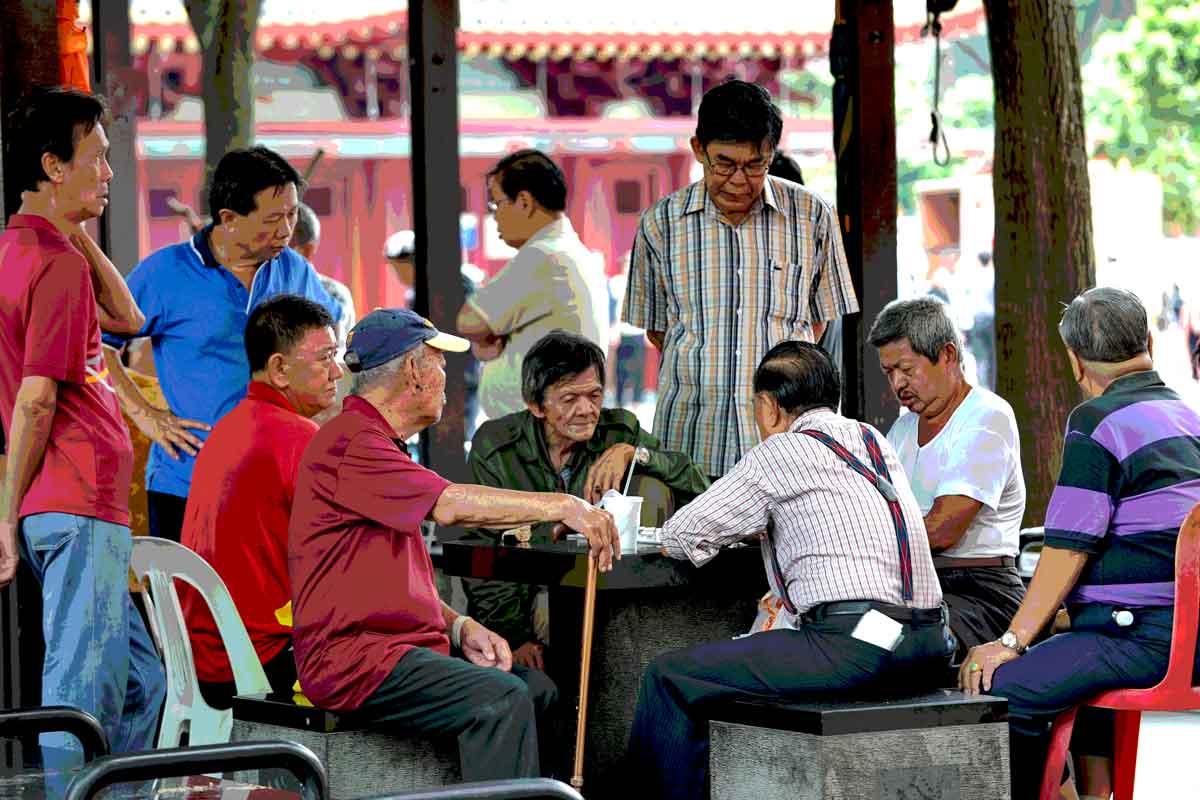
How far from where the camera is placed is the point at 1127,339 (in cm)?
539

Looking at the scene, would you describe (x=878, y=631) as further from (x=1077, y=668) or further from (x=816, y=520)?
(x=1077, y=668)

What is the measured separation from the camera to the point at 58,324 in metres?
5.20

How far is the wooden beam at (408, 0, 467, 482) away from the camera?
24.1ft

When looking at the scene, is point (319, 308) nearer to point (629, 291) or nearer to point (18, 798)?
point (629, 291)

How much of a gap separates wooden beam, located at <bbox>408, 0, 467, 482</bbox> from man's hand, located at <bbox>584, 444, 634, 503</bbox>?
1555 millimetres

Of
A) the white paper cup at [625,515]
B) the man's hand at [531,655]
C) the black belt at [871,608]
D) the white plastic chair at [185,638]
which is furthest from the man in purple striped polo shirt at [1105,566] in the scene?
the white plastic chair at [185,638]

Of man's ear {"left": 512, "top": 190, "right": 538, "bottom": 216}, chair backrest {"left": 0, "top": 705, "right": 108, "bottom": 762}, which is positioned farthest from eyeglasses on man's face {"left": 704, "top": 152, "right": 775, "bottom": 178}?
chair backrest {"left": 0, "top": 705, "right": 108, "bottom": 762}

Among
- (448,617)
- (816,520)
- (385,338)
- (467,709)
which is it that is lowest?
(467,709)

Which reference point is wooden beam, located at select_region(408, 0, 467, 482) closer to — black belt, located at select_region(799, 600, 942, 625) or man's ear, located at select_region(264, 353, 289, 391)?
man's ear, located at select_region(264, 353, 289, 391)

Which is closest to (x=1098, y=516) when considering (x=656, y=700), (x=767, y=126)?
(x=656, y=700)

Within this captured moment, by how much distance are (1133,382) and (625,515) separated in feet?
4.52

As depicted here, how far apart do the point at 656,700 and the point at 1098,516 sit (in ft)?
4.04

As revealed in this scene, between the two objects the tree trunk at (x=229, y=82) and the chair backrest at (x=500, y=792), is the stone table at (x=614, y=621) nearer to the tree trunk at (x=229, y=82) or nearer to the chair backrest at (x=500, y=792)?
the chair backrest at (x=500, y=792)

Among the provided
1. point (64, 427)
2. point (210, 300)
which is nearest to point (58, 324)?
point (64, 427)
